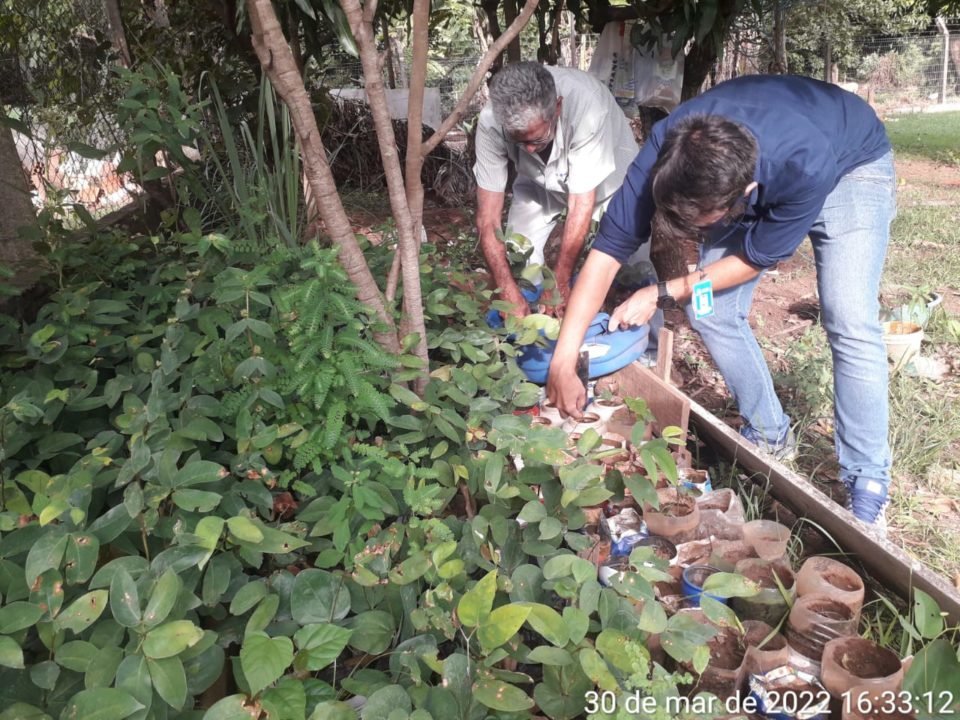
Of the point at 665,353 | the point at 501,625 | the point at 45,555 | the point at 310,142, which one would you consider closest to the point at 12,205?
the point at 310,142

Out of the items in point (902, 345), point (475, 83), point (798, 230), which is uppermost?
point (475, 83)

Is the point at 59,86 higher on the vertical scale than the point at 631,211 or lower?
higher

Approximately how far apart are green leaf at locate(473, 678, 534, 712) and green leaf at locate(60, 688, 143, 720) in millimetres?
458

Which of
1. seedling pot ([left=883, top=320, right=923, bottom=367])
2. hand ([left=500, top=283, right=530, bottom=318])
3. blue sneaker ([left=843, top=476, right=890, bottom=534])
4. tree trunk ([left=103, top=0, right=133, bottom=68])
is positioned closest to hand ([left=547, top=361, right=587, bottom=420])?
hand ([left=500, top=283, right=530, bottom=318])

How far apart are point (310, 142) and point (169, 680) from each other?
3.47ft

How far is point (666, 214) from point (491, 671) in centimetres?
116

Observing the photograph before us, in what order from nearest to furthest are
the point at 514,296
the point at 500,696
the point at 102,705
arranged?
the point at 102,705, the point at 500,696, the point at 514,296

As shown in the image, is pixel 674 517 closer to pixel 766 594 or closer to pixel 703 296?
pixel 766 594

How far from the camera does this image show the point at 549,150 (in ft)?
9.19

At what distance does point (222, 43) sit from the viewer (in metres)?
4.27

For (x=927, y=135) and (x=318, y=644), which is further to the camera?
(x=927, y=135)

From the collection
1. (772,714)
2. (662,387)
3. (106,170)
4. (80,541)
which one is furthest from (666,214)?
(106,170)

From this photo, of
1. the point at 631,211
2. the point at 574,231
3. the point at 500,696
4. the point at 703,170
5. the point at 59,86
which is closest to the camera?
the point at 500,696

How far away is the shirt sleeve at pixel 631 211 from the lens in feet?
6.48
